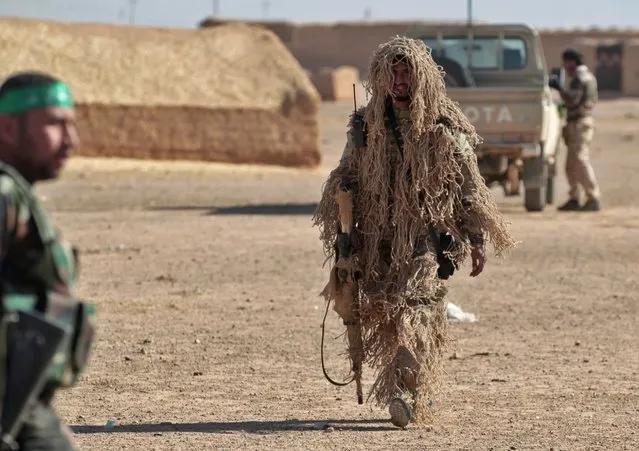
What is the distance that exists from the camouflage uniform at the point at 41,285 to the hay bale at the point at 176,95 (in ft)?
70.3

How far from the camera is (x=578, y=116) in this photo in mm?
18344

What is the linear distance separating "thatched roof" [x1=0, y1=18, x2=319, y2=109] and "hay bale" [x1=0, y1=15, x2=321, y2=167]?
18 mm

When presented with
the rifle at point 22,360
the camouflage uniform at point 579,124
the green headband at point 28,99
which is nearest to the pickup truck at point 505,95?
the camouflage uniform at point 579,124

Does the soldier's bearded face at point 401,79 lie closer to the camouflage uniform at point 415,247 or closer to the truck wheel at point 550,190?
the camouflage uniform at point 415,247

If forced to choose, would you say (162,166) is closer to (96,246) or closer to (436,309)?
(96,246)

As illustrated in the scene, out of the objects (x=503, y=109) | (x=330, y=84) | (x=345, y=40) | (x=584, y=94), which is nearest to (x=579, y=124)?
(x=584, y=94)

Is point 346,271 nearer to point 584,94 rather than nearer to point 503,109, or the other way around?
point 503,109

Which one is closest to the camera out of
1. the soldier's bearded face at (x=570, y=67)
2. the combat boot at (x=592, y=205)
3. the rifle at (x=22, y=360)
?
the rifle at (x=22, y=360)

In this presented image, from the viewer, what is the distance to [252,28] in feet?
94.1

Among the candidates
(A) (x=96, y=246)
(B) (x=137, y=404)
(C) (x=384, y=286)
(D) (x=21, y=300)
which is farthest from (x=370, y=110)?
(A) (x=96, y=246)

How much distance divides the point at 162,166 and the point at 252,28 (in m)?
4.57

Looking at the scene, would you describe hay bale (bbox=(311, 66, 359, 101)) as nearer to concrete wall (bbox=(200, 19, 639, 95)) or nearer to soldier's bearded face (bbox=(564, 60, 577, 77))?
concrete wall (bbox=(200, 19, 639, 95))

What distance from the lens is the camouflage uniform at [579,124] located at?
18094 millimetres

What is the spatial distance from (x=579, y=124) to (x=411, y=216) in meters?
11.5
